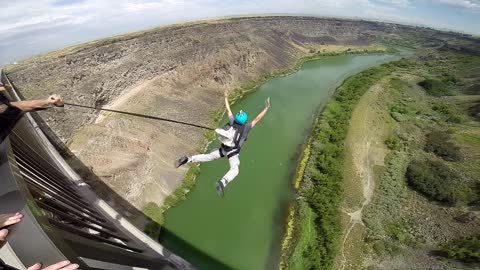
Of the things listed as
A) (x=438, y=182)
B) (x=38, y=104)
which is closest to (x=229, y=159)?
(x=38, y=104)

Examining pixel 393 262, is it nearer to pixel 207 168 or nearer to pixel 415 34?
pixel 207 168

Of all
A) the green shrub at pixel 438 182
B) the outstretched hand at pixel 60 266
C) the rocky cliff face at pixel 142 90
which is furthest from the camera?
the rocky cliff face at pixel 142 90

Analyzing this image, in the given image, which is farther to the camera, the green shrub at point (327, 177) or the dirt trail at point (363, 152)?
the dirt trail at point (363, 152)

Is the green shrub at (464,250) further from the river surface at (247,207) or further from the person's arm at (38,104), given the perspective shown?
the person's arm at (38,104)

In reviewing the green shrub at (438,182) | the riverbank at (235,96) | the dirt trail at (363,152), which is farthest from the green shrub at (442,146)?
the riverbank at (235,96)

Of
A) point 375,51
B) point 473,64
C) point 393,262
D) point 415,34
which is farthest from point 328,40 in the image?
point 393,262
